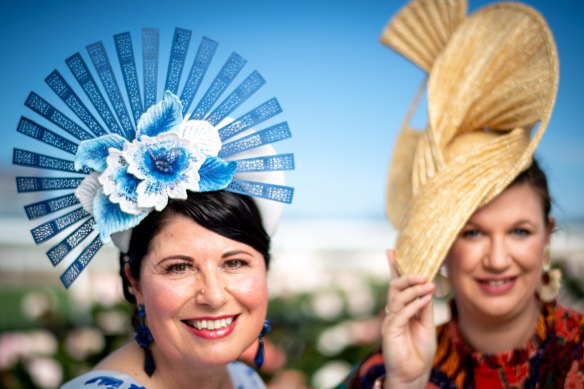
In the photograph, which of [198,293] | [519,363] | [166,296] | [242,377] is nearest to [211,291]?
[198,293]

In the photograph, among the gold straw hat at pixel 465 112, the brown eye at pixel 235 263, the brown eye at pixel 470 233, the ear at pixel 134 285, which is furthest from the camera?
the brown eye at pixel 470 233

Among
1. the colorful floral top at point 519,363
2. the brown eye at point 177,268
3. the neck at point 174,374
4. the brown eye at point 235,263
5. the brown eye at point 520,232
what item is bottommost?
the colorful floral top at point 519,363

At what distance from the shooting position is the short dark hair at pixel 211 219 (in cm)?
217

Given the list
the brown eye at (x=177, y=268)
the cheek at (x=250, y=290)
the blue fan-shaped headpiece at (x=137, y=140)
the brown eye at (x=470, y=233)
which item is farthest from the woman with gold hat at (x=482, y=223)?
the brown eye at (x=177, y=268)

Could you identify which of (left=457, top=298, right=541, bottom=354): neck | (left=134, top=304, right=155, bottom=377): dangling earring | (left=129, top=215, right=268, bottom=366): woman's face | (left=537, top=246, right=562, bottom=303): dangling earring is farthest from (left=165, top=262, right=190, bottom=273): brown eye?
(left=537, top=246, right=562, bottom=303): dangling earring

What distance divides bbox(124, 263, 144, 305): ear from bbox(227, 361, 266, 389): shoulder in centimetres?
66

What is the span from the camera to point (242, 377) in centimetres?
285

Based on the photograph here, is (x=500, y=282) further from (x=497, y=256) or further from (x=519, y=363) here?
(x=519, y=363)

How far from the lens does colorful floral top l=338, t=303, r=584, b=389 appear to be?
8.58 feet

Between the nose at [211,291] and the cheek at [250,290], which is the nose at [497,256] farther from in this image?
the nose at [211,291]

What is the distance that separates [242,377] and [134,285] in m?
0.76

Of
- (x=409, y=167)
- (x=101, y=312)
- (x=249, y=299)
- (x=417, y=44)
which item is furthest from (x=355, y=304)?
(x=249, y=299)

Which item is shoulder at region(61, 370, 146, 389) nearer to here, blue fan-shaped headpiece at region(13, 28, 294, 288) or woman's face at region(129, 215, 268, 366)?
woman's face at region(129, 215, 268, 366)

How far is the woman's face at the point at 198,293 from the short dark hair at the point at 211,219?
0.02 m
